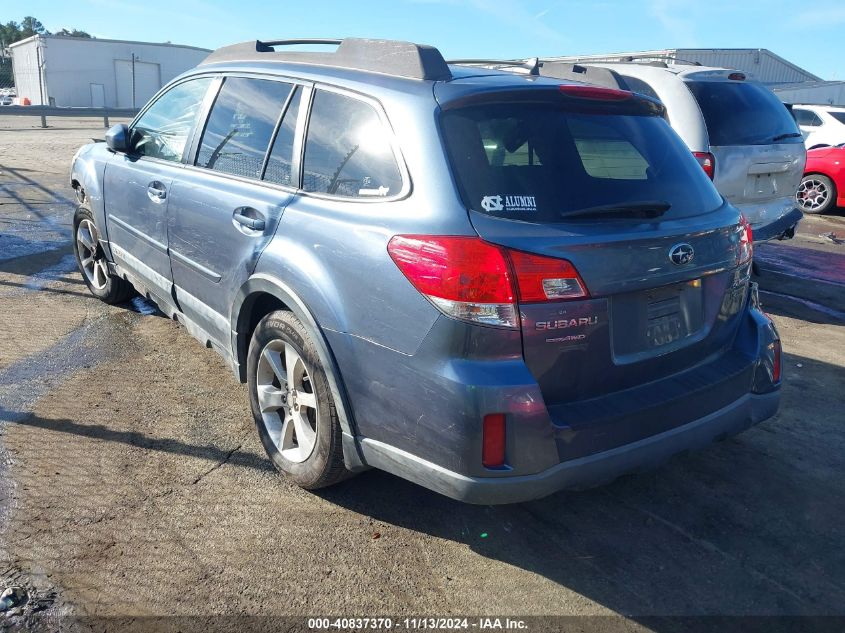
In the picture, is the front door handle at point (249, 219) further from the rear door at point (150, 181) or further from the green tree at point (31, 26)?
the green tree at point (31, 26)

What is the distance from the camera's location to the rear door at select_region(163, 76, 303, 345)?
3459 mm

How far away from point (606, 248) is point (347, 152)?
1159mm

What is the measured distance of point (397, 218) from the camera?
2.73 m

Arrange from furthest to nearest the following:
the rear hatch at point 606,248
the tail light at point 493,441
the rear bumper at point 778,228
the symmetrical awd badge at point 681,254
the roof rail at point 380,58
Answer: the rear bumper at point 778,228
the roof rail at point 380,58
the symmetrical awd badge at point 681,254
the rear hatch at point 606,248
the tail light at point 493,441

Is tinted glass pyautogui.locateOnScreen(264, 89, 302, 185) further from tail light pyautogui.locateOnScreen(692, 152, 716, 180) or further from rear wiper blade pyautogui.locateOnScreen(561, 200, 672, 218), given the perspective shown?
tail light pyautogui.locateOnScreen(692, 152, 716, 180)

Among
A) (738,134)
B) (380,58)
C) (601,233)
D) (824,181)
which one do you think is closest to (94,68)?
(824,181)

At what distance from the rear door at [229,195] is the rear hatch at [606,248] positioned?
1.04m

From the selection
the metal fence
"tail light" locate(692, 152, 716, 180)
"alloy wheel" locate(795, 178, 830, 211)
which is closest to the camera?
"tail light" locate(692, 152, 716, 180)

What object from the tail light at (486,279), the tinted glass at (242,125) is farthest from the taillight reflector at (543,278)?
the tinted glass at (242,125)

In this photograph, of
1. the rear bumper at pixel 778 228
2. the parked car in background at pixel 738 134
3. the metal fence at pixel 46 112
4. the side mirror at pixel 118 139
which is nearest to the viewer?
the side mirror at pixel 118 139

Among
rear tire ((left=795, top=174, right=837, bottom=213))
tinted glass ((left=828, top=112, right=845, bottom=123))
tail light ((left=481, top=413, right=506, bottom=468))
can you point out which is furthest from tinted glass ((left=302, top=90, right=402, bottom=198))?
tinted glass ((left=828, top=112, right=845, bottom=123))

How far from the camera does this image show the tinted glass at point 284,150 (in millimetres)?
3434

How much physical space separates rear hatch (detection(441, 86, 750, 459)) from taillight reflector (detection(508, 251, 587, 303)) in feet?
0.08

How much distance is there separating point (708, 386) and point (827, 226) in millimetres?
9971
